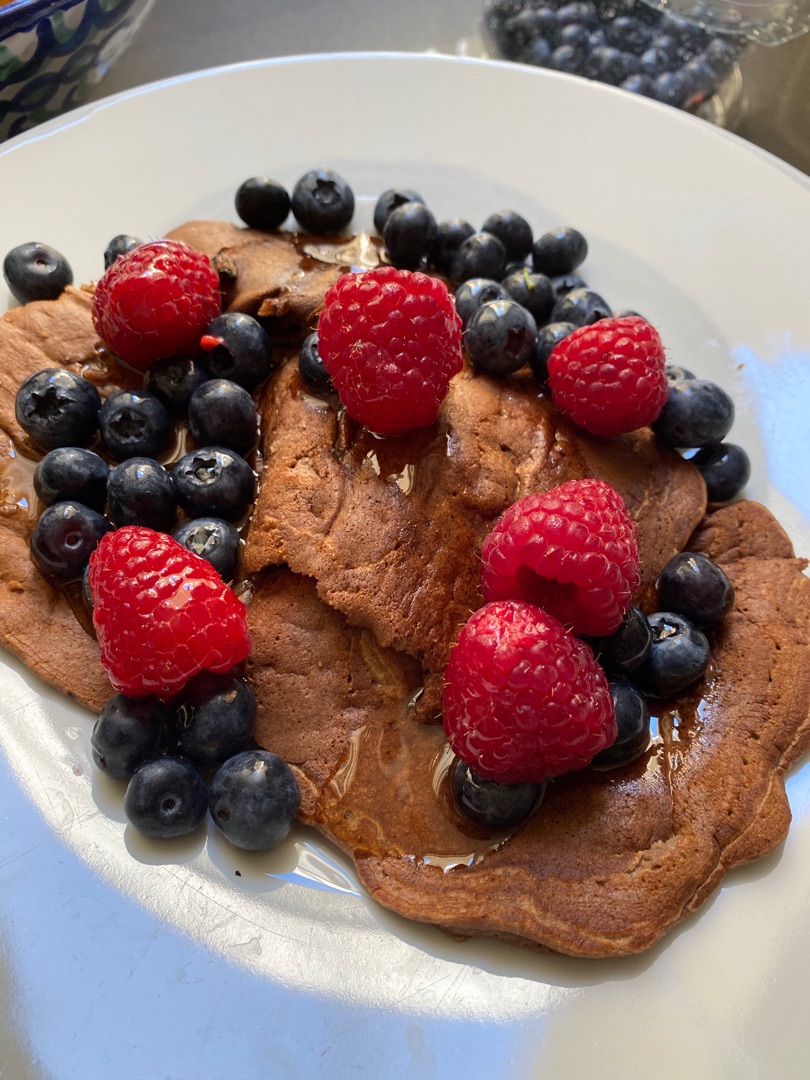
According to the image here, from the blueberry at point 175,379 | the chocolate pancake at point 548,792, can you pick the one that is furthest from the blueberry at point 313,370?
the chocolate pancake at point 548,792

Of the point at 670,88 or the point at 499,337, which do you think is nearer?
the point at 499,337

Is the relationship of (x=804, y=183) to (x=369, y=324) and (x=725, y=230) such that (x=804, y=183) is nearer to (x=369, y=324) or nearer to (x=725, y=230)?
(x=725, y=230)

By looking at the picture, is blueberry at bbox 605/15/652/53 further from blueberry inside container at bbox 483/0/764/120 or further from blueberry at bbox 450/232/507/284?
blueberry at bbox 450/232/507/284

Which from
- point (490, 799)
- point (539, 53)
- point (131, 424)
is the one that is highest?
point (539, 53)

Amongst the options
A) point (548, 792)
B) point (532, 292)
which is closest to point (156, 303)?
point (532, 292)

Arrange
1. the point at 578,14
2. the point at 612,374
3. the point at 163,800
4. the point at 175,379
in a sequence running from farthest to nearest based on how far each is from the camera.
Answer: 1. the point at 578,14
2. the point at 175,379
3. the point at 612,374
4. the point at 163,800

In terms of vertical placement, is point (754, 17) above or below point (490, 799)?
above

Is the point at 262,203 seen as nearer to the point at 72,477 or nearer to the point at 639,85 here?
the point at 72,477

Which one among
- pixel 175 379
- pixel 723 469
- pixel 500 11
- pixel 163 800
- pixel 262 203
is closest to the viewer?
pixel 163 800

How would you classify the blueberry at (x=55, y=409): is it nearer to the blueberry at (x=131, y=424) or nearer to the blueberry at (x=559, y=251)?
the blueberry at (x=131, y=424)
